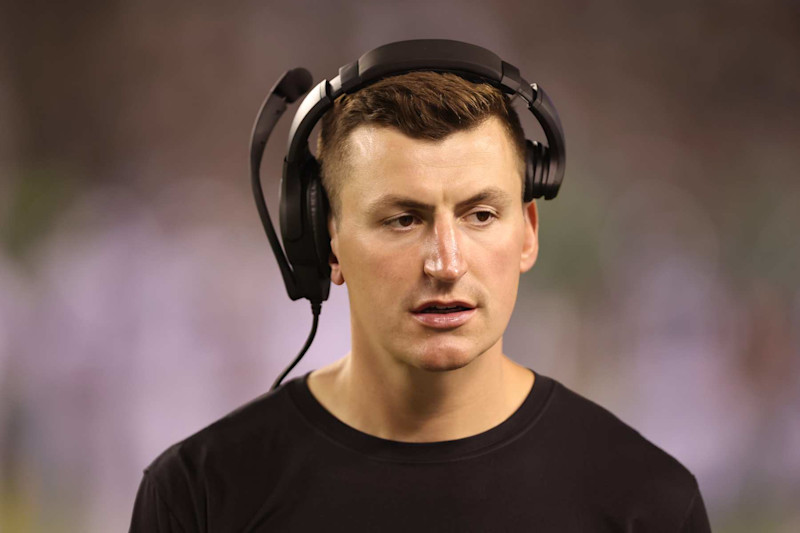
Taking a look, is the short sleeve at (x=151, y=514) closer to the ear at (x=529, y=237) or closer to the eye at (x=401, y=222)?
the eye at (x=401, y=222)

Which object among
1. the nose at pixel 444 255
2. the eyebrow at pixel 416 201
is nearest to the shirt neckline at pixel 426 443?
the nose at pixel 444 255

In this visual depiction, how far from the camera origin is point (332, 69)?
385 centimetres

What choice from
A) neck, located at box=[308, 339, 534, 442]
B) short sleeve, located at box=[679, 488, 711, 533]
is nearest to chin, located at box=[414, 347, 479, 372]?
neck, located at box=[308, 339, 534, 442]

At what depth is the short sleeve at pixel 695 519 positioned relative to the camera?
2447mm

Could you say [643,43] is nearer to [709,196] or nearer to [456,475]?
[709,196]

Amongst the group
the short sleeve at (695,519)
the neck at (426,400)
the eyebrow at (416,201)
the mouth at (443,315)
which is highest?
Result: the eyebrow at (416,201)

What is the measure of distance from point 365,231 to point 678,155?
79.4 inches

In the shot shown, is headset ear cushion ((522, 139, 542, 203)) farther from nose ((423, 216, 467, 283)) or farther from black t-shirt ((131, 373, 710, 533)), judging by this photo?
black t-shirt ((131, 373, 710, 533))

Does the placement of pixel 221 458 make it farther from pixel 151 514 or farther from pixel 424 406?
pixel 424 406

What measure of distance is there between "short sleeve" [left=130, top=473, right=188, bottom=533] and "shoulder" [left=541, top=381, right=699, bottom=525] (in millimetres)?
999

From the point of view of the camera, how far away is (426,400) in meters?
2.46

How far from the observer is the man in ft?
7.47

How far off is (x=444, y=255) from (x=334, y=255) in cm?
41

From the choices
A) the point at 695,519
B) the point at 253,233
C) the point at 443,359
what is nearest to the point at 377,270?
the point at 443,359
